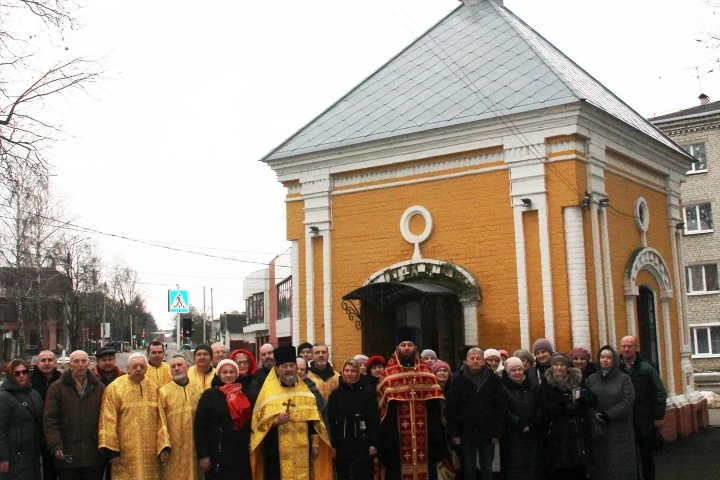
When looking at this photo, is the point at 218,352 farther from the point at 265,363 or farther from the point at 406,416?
the point at 406,416

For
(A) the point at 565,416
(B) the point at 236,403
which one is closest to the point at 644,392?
(A) the point at 565,416

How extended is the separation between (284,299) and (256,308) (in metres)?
13.2

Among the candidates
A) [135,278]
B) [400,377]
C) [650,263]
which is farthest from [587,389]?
[135,278]

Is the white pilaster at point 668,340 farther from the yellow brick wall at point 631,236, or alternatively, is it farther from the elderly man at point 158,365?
the elderly man at point 158,365

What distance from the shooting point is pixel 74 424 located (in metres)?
7.38

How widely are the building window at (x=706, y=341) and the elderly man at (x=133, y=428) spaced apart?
96.1 ft

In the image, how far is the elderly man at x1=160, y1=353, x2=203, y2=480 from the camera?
302 inches

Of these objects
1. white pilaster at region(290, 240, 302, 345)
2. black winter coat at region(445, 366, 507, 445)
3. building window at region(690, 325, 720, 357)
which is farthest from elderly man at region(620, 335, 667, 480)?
building window at region(690, 325, 720, 357)

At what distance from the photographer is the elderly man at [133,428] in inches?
292

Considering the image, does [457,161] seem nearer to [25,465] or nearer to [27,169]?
[27,169]

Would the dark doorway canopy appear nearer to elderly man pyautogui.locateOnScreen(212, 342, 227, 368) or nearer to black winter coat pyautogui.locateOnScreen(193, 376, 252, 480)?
elderly man pyautogui.locateOnScreen(212, 342, 227, 368)

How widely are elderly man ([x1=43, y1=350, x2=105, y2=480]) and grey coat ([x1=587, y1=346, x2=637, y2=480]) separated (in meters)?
4.84

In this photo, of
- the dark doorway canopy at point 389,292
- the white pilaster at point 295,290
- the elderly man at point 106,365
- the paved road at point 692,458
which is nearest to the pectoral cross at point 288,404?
the elderly man at point 106,365

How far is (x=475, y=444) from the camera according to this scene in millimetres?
8664
